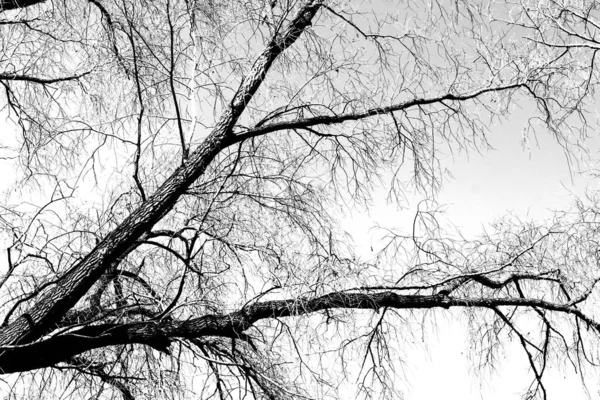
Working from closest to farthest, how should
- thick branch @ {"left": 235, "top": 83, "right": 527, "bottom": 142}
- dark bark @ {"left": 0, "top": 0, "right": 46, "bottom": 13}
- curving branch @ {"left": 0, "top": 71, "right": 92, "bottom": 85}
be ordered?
thick branch @ {"left": 235, "top": 83, "right": 527, "bottom": 142}
dark bark @ {"left": 0, "top": 0, "right": 46, "bottom": 13}
curving branch @ {"left": 0, "top": 71, "right": 92, "bottom": 85}

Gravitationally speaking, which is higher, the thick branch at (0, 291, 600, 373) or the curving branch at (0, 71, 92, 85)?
the curving branch at (0, 71, 92, 85)

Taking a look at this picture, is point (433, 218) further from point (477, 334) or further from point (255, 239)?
point (255, 239)

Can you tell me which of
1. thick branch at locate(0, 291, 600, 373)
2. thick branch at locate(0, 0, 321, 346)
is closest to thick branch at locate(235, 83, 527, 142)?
thick branch at locate(0, 0, 321, 346)

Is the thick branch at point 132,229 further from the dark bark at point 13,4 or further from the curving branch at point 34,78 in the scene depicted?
the dark bark at point 13,4

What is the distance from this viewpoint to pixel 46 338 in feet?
8.52

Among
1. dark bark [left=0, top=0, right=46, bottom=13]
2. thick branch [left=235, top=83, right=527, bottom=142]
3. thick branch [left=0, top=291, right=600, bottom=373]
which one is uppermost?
dark bark [left=0, top=0, right=46, bottom=13]

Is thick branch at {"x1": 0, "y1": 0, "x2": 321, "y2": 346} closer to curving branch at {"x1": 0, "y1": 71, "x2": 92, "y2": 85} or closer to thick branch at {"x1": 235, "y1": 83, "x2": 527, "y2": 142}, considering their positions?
thick branch at {"x1": 235, "y1": 83, "x2": 527, "y2": 142}

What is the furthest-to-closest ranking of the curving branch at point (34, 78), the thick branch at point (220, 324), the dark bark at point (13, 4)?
1. the curving branch at point (34, 78)
2. the dark bark at point (13, 4)
3. the thick branch at point (220, 324)

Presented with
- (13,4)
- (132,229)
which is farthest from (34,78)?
(132,229)

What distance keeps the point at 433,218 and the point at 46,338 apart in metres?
1.88

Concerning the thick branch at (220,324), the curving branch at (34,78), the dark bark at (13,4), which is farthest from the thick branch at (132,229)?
the dark bark at (13,4)

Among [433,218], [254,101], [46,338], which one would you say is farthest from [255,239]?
[46,338]

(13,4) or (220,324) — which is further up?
(13,4)

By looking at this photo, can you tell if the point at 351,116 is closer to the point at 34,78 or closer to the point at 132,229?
the point at 132,229
